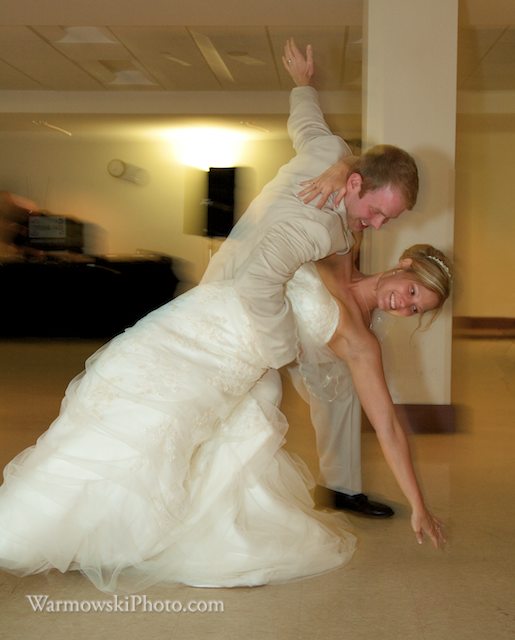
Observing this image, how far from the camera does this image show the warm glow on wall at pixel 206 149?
12734mm

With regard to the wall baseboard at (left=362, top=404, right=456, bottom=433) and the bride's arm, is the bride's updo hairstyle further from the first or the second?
the wall baseboard at (left=362, top=404, right=456, bottom=433)

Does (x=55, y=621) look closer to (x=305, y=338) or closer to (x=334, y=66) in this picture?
(x=305, y=338)

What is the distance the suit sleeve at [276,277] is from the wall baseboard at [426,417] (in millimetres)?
2522

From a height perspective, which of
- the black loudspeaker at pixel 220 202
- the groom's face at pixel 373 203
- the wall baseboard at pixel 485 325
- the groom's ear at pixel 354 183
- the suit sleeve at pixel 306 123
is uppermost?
the black loudspeaker at pixel 220 202

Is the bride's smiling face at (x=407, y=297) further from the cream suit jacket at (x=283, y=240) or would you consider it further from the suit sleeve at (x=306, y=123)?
the suit sleeve at (x=306, y=123)

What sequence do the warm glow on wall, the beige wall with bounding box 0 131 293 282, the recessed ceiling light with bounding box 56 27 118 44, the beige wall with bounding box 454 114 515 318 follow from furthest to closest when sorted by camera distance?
the beige wall with bounding box 0 131 293 282, the warm glow on wall, the beige wall with bounding box 454 114 515 318, the recessed ceiling light with bounding box 56 27 118 44

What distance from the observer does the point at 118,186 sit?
13.2 metres

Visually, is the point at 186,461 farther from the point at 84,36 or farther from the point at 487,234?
the point at 487,234

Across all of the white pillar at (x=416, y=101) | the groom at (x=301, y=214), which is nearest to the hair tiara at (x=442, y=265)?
the groom at (x=301, y=214)

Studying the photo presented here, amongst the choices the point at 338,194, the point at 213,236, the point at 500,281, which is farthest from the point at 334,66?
the point at 338,194

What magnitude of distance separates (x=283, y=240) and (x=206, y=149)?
10928 millimetres

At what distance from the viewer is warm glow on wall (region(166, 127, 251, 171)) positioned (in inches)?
501

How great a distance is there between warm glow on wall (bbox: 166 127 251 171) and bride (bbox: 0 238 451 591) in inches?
399

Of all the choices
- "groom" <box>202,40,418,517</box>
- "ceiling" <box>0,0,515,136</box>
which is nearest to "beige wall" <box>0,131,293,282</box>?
"ceiling" <box>0,0,515,136</box>
